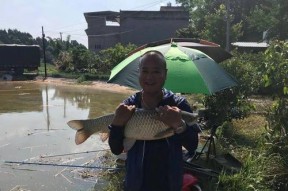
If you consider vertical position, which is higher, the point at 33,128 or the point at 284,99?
the point at 284,99

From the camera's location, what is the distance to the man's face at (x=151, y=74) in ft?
7.50

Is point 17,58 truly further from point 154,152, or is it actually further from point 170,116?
point 170,116

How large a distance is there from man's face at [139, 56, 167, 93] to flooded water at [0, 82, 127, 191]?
13.8ft

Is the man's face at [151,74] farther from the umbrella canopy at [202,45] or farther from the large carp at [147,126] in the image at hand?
the umbrella canopy at [202,45]

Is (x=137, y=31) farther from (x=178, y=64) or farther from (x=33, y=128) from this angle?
(x=178, y=64)

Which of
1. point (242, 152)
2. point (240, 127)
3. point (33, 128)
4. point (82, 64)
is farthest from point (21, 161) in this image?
point (82, 64)

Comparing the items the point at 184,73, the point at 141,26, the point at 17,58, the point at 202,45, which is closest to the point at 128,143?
the point at 184,73

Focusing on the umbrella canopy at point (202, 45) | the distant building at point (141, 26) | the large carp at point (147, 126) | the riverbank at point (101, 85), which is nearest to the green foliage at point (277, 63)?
the umbrella canopy at point (202, 45)

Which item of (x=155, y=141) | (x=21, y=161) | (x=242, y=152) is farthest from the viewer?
(x=21, y=161)

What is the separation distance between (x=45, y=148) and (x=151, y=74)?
713 cm

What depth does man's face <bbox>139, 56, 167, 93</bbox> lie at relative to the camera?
2285mm

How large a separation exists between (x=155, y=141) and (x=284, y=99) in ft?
11.5

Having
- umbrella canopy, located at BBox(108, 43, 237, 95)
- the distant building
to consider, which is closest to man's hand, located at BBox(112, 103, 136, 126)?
umbrella canopy, located at BBox(108, 43, 237, 95)

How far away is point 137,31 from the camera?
42031 mm
